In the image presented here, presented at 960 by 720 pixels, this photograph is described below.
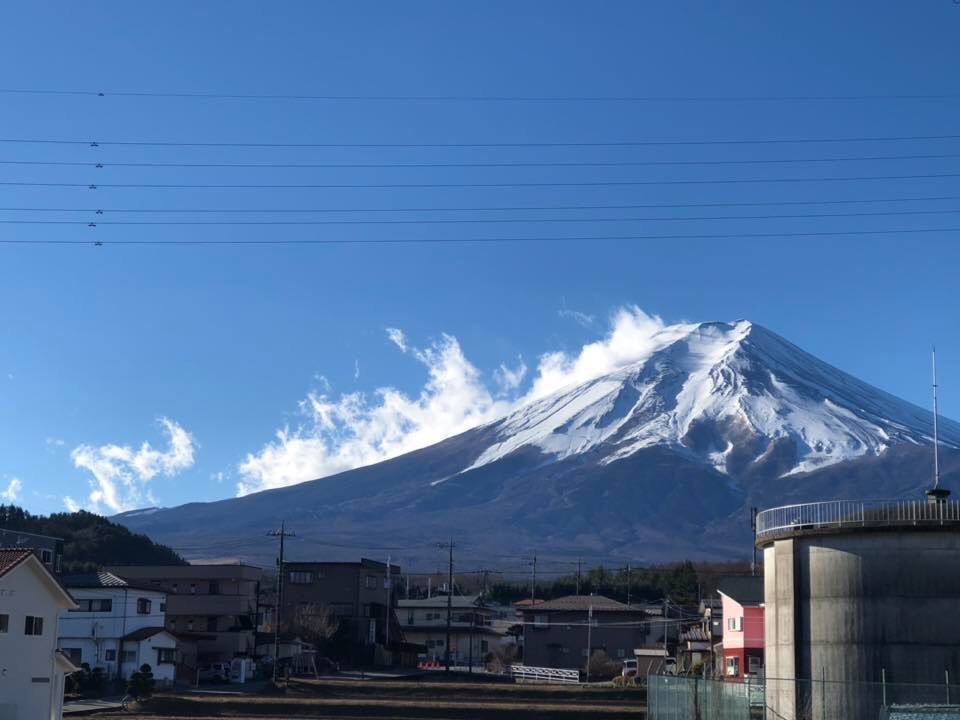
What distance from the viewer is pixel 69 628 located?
215 feet

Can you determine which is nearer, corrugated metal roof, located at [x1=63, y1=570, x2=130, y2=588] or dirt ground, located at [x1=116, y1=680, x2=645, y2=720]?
dirt ground, located at [x1=116, y1=680, x2=645, y2=720]

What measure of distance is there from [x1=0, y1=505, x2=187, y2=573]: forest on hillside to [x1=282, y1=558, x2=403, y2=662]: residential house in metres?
25.8

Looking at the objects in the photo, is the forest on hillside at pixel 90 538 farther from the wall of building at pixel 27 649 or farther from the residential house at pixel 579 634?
the wall of building at pixel 27 649

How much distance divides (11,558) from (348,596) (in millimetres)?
53963

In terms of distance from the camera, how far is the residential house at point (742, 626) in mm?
53250

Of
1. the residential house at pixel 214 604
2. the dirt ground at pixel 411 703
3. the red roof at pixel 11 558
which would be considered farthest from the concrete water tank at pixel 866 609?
the residential house at pixel 214 604

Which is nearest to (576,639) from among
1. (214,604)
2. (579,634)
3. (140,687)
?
(579,634)

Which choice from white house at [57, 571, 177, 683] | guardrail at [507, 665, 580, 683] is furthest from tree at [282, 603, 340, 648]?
white house at [57, 571, 177, 683]

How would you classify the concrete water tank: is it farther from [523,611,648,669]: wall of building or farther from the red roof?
[523,611,648,669]: wall of building

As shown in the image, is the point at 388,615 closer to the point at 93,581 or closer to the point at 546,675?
the point at 546,675

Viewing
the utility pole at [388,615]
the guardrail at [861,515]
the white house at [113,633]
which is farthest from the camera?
the utility pole at [388,615]

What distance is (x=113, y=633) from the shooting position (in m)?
65.1

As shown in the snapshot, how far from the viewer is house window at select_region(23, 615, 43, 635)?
36.4 meters

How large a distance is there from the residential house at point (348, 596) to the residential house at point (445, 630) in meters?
7.20
